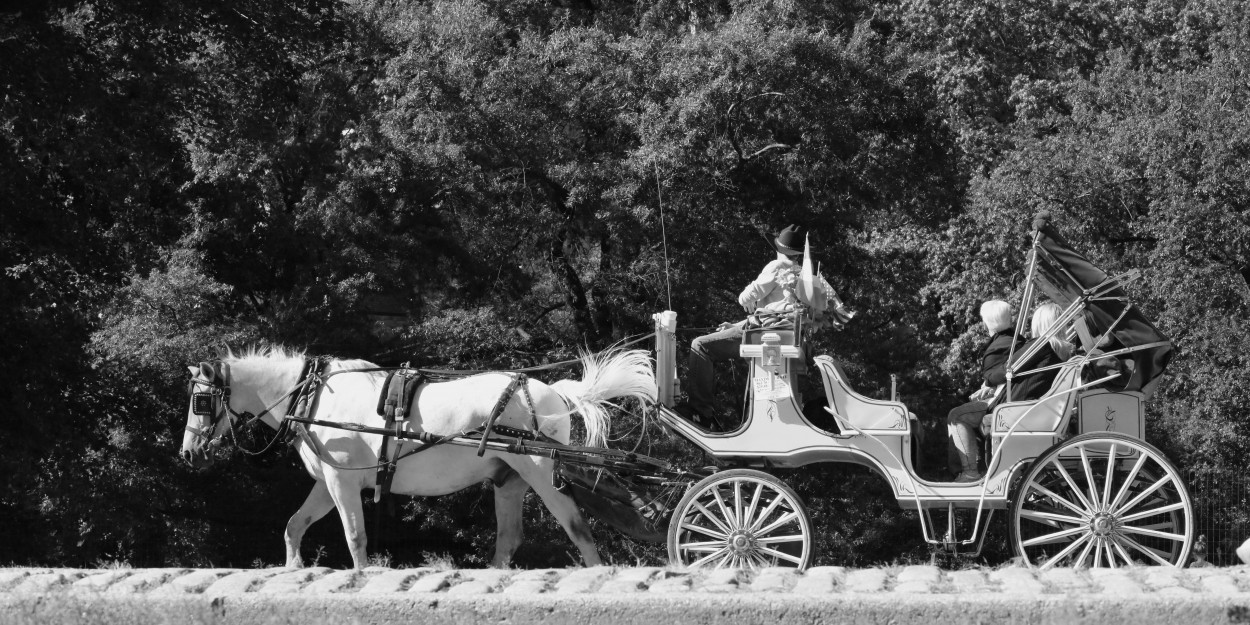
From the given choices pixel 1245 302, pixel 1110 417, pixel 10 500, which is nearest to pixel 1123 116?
pixel 1245 302

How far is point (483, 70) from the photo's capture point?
18.8m

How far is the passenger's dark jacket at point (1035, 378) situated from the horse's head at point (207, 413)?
551 cm

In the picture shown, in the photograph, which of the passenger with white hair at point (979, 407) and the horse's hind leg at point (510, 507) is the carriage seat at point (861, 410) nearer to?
the passenger with white hair at point (979, 407)

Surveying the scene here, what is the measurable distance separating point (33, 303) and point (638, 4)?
31.8ft

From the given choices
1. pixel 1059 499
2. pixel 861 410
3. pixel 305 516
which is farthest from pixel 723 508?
pixel 305 516

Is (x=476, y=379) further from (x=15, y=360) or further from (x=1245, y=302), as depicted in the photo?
(x=1245, y=302)

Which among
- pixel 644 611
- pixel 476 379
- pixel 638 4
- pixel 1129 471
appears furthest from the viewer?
pixel 638 4

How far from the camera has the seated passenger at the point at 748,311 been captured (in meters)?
9.73

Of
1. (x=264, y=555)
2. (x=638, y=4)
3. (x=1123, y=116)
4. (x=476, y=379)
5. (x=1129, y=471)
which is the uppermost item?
(x=638, y=4)

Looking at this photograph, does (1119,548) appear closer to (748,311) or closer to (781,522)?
(781,522)

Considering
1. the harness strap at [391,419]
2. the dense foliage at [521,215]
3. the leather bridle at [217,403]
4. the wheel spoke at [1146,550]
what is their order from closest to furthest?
the wheel spoke at [1146,550], the harness strap at [391,419], the leather bridle at [217,403], the dense foliage at [521,215]

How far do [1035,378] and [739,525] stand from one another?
2.21m

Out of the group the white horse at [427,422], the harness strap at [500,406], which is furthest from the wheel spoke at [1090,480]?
the harness strap at [500,406]

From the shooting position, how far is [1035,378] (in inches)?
379
